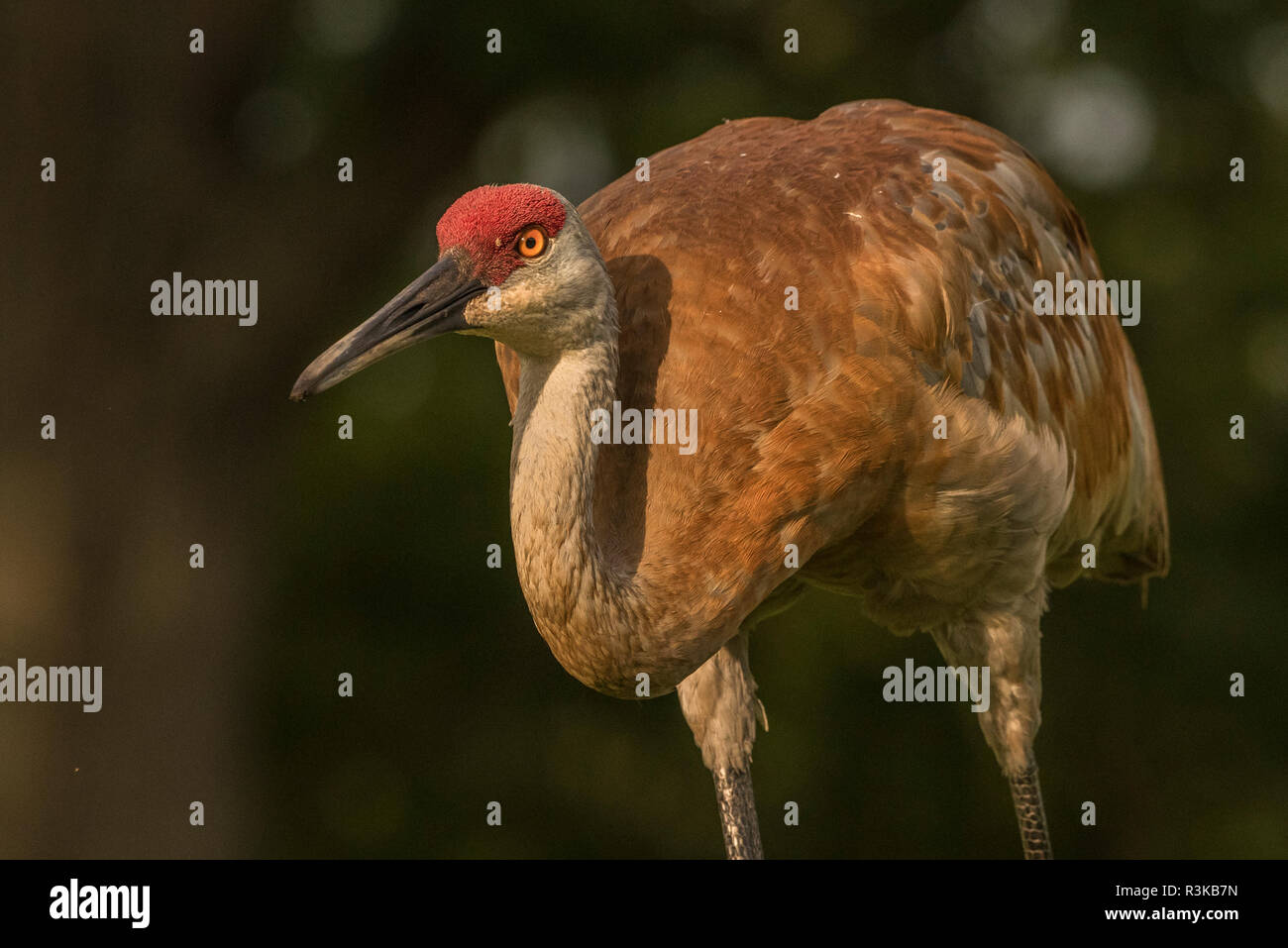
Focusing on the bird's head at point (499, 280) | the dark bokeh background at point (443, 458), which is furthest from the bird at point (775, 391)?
the dark bokeh background at point (443, 458)

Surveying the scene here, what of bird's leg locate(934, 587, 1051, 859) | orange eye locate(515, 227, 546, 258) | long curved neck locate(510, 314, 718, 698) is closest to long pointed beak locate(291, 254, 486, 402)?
orange eye locate(515, 227, 546, 258)

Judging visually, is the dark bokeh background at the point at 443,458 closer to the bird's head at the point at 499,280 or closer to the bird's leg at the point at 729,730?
the bird's leg at the point at 729,730

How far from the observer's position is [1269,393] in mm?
9922

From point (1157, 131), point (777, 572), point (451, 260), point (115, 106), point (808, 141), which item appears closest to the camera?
point (451, 260)

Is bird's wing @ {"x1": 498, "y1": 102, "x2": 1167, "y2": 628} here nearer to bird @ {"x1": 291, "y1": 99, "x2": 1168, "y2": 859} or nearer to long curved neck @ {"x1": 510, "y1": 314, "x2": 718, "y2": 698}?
bird @ {"x1": 291, "y1": 99, "x2": 1168, "y2": 859}

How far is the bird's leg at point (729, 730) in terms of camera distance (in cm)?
488

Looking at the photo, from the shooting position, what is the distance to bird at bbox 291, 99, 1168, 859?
3.77 meters

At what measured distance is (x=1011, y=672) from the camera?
16.2 feet

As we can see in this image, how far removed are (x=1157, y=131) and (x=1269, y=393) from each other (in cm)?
165

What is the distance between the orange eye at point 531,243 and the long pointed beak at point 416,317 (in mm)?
117

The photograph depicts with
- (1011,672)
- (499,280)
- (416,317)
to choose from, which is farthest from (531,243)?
(1011,672)

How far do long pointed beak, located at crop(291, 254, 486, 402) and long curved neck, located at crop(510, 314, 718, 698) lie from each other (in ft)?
0.82

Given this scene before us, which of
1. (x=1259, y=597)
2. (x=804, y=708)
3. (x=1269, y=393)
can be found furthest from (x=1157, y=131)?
(x=804, y=708)

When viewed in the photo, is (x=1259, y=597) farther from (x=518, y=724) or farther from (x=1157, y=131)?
(x=518, y=724)
